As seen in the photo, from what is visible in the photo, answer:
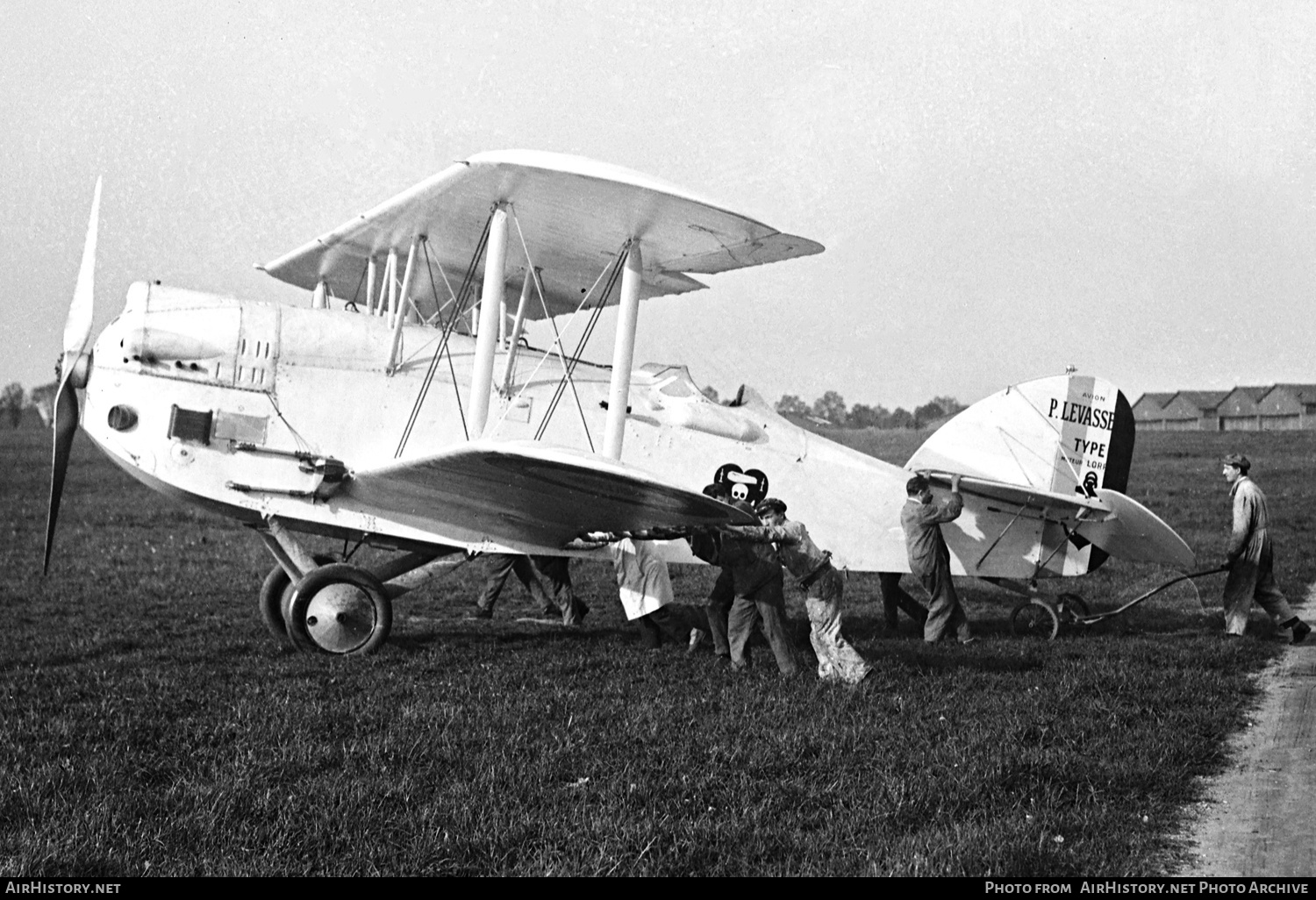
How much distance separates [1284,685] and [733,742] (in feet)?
14.1

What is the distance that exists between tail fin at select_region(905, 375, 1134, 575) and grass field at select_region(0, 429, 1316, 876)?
148cm

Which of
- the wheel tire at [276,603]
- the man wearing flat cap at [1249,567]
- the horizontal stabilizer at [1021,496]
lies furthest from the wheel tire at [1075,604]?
the wheel tire at [276,603]

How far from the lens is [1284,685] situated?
7.45 m

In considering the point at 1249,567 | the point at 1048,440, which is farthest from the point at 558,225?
the point at 1249,567

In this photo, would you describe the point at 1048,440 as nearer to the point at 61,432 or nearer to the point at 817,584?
the point at 817,584

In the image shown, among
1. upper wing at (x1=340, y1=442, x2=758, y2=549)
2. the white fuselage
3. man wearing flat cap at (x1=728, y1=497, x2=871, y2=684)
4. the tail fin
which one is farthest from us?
the tail fin

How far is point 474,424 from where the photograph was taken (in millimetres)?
7555

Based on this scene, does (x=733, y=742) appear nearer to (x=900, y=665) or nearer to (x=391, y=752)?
(x=391, y=752)

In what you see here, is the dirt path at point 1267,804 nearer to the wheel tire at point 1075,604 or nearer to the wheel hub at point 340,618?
the wheel tire at point 1075,604

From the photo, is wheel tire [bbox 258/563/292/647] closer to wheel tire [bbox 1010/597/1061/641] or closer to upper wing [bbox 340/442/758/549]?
upper wing [bbox 340/442/758/549]

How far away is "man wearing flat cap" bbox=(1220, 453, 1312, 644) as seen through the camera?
30.8 ft

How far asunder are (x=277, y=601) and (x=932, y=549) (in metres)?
5.30

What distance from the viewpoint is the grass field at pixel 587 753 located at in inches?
157

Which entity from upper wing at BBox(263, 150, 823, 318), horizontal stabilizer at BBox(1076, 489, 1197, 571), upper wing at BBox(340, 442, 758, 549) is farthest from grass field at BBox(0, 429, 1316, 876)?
upper wing at BBox(263, 150, 823, 318)
